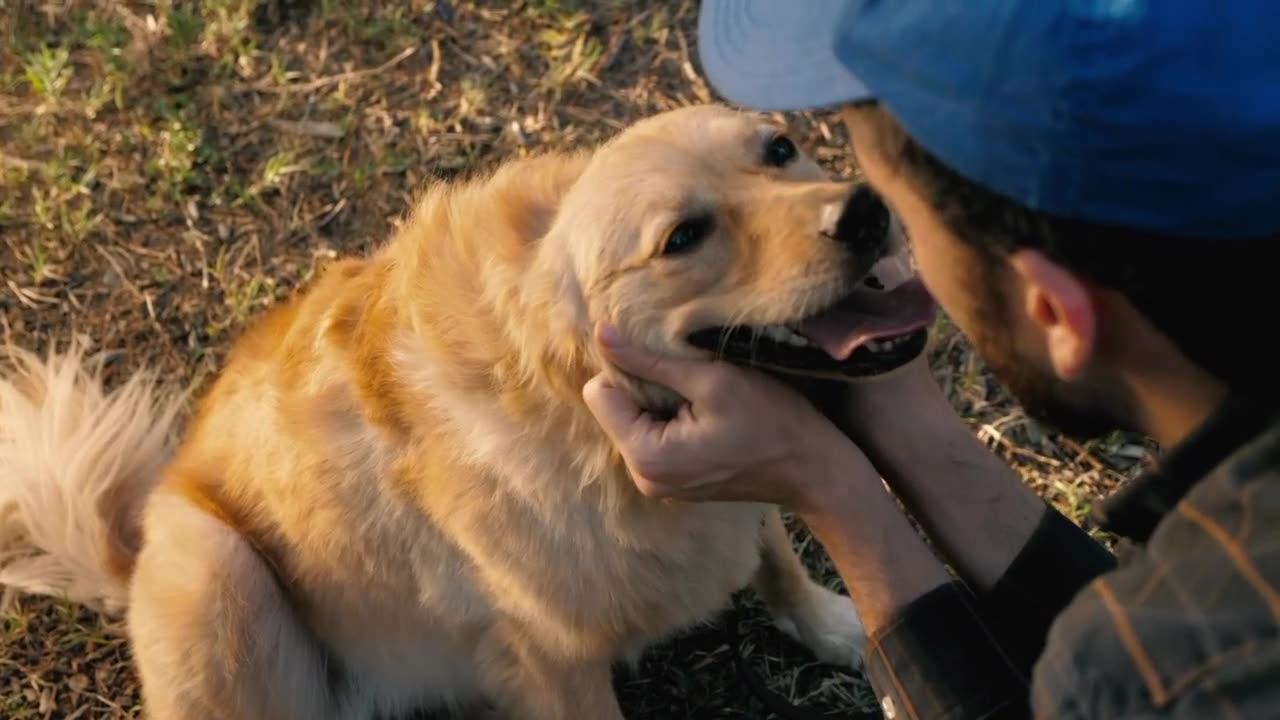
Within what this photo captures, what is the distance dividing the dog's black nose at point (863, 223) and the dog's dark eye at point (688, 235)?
0.69 feet

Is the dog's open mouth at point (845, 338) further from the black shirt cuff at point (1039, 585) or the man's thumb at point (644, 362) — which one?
the black shirt cuff at point (1039, 585)

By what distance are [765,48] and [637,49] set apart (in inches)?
78.7

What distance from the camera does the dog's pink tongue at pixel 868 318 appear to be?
5.47ft

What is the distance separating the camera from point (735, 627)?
8.30ft

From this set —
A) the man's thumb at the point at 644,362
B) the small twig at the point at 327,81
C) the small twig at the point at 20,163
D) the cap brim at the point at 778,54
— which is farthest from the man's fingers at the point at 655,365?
the small twig at the point at 20,163

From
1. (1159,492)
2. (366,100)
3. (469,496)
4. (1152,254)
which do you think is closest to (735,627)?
(469,496)

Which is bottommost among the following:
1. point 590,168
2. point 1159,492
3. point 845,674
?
point 845,674

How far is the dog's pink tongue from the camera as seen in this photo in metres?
1.67

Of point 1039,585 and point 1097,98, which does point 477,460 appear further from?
point 1097,98

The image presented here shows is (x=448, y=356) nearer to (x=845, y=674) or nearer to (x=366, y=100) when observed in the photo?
(x=845, y=674)

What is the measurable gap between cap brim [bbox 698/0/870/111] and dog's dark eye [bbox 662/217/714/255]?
0.25 metres

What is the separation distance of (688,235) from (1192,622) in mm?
878

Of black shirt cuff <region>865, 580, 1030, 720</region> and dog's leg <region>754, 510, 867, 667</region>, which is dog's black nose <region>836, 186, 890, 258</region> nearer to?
black shirt cuff <region>865, 580, 1030, 720</region>

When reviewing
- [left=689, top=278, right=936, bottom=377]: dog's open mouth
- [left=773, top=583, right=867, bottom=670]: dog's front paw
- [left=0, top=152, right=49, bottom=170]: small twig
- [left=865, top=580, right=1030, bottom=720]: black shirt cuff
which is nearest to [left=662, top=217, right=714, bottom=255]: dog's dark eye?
[left=689, top=278, right=936, bottom=377]: dog's open mouth
